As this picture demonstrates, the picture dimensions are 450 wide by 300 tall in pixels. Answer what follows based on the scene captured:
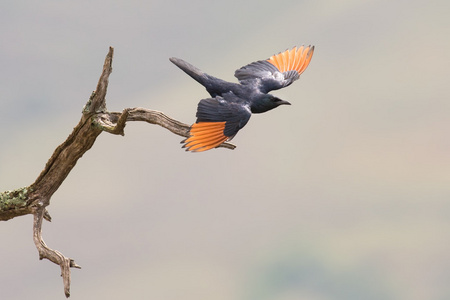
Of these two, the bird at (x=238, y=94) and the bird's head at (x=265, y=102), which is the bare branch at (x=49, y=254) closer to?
the bird at (x=238, y=94)

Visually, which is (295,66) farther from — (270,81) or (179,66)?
(179,66)

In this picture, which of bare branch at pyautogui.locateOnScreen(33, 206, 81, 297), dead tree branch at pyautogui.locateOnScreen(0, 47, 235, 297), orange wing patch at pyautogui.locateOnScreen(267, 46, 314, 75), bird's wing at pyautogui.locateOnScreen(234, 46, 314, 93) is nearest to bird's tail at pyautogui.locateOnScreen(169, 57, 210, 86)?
bird's wing at pyautogui.locateOnScreen(234, 46, 314, 93)

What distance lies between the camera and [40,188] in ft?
30.3

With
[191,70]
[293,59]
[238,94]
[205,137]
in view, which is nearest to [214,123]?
[205,137]

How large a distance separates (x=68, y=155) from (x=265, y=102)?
2.65 m

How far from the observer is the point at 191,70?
8820 mm

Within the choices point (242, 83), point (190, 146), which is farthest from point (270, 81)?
point (190, 146)

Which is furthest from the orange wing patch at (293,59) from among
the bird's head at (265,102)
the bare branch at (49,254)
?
the bare branch at (49,254)

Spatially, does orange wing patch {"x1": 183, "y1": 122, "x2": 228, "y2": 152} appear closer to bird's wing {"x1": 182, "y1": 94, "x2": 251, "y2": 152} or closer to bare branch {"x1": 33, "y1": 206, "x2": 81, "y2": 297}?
bird's wing {"x1": 182, "y1": 94, "x2": 251, "y2": 152}

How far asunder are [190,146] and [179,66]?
1.64m

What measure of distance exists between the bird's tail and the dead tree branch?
2.15 feet

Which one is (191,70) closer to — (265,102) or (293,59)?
(265,102)

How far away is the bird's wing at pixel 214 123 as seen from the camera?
764 centimetres

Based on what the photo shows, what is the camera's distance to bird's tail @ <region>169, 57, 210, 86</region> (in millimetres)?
8758
